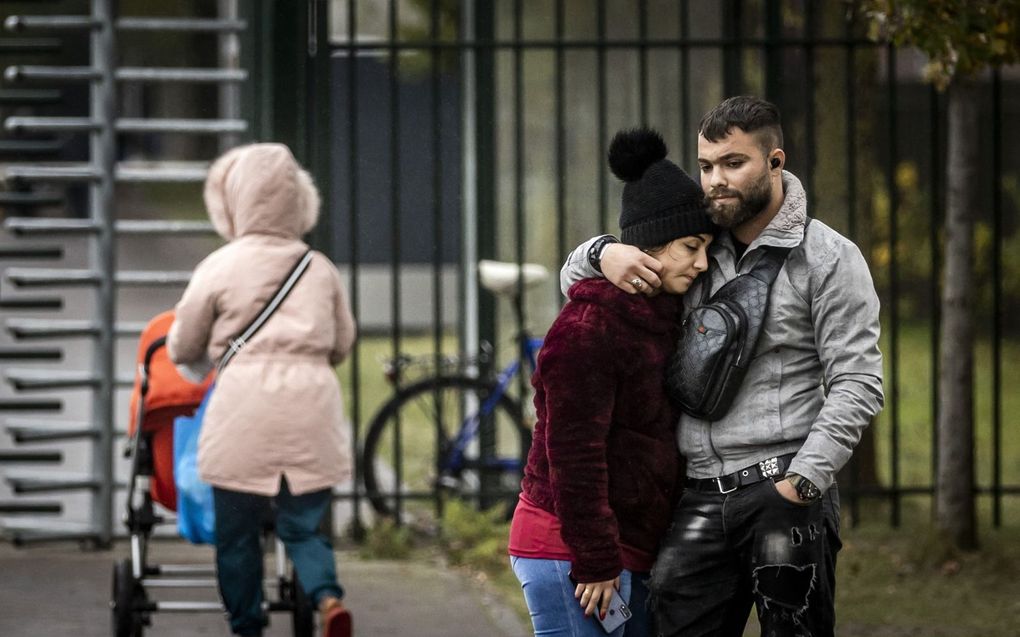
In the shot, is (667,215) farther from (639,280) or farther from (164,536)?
(164,536)

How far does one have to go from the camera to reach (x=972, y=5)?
572 cm

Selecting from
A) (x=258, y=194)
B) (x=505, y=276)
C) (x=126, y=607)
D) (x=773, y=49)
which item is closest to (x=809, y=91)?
(x=773, y=49)

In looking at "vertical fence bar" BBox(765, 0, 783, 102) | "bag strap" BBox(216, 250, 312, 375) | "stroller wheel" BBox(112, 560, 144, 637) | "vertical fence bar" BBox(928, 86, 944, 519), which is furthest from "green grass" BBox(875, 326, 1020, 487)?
"stroller wheel" BBox(112, 560, 144, 637)

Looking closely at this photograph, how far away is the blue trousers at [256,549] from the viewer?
5.32 meters

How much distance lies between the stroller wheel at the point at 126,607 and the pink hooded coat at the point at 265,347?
59 centimetres

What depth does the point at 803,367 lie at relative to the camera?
3.39 m

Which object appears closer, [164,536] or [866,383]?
[866,383]

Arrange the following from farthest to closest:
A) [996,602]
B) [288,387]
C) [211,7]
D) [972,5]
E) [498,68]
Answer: [211,7] → [498,68] → [996,602] → [972,5] → [288,387]

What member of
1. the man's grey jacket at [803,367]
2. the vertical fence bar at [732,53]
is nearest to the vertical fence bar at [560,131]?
the vertical fence bar at [732,53]

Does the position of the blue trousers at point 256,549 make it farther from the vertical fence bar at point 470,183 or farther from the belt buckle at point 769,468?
the vertical fence bar at point 470,183

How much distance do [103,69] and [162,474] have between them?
9.86ft

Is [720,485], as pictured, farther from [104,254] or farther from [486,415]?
[104,254]

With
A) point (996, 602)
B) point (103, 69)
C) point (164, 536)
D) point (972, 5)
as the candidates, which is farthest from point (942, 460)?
point (103, 69)

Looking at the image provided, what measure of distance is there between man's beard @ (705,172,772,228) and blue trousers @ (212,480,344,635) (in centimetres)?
250
